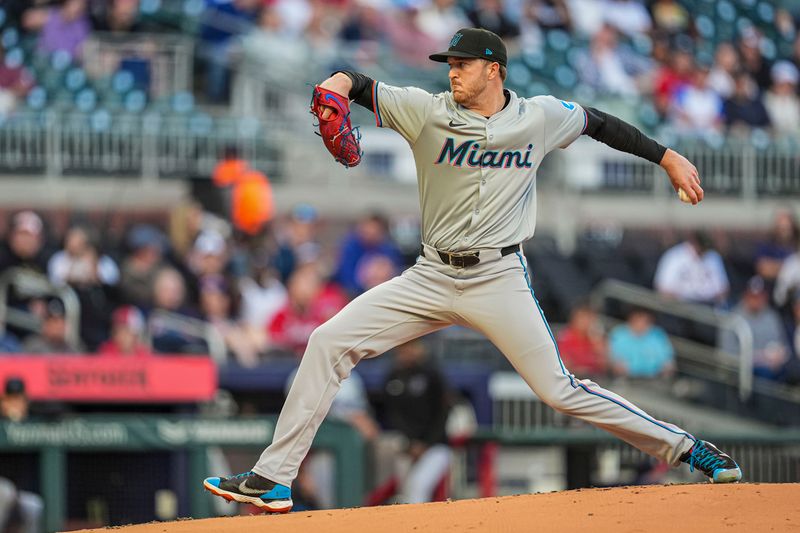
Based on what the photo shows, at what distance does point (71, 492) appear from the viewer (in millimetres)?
9633

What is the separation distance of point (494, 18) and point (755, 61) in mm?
3493

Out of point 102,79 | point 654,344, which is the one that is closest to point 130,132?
point 102,79

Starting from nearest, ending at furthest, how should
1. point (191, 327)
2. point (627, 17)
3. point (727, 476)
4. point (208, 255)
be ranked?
point (727, 476) < point (191, 327) < point (208, 255) < point (627, 17)

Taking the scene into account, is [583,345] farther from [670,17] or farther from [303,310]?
[670,17]

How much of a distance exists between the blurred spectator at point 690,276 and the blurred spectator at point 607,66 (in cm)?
295

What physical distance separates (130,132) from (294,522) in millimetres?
8300

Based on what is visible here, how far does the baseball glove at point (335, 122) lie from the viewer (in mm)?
5648

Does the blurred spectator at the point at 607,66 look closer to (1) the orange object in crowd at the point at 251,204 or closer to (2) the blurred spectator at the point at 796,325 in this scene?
(2) the blurred spectator at the point at 796,325

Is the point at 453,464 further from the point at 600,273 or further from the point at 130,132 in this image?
the point at 130,132

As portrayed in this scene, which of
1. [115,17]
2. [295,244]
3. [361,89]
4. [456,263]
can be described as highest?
[115,17]

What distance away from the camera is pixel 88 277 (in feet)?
37.1

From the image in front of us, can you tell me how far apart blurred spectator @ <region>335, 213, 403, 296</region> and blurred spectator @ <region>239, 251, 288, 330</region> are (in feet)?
1.74

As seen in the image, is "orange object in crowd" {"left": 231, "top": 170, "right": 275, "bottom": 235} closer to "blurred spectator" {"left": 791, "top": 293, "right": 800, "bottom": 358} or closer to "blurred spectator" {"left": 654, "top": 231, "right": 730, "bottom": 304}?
"blurred spectator" {"left": 654, "top": 231, "right": 730, "bottom": 304}

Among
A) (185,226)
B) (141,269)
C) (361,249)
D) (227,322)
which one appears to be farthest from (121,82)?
(227,322)
